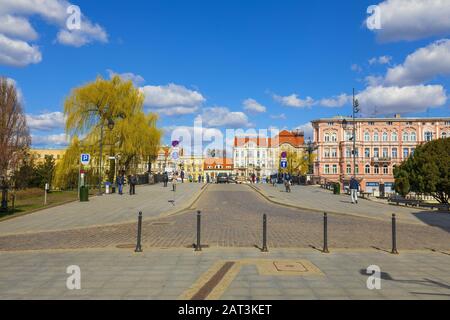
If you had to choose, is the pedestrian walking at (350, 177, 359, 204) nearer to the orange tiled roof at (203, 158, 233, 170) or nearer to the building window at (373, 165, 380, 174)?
the building window at (373, 165, 380, 174)

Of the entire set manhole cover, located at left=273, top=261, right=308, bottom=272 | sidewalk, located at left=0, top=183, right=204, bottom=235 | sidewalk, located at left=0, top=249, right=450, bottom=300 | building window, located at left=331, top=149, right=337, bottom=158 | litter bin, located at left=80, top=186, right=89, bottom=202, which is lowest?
sidewalk, located at left=0, top=249, right=450, bottom=300

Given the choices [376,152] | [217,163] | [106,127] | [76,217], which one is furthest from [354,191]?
[217,163]

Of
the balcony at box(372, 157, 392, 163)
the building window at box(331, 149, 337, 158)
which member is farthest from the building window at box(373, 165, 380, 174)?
the building window at box(331, 149, 337, 158)

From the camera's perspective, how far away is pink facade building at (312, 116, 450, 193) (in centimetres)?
8745

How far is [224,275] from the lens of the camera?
7633 mm

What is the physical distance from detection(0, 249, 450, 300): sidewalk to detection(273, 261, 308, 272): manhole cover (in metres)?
0.02

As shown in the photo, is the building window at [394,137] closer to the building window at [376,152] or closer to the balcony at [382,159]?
the building window at [376,152]

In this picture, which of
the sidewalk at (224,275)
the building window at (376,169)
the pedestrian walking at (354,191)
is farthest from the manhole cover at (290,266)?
the building window at (376,169)

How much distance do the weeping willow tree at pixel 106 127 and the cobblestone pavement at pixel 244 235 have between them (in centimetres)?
2198

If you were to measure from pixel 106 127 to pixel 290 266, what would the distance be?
109 ft

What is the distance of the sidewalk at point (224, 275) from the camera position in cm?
648

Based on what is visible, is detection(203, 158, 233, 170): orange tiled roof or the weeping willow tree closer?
the weeping willow tree
